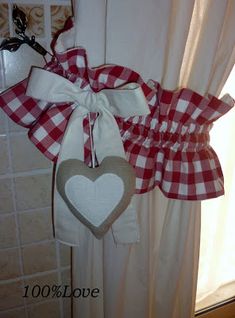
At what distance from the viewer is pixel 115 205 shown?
1.56 feet

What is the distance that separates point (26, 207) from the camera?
65 centimetres

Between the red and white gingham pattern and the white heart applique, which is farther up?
the red and white gingham pattern

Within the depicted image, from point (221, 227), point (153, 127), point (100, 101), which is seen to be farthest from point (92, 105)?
point (221, 227)

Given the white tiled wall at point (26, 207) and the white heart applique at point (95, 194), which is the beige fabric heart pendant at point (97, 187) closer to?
the white heart applique at point (95, 194)

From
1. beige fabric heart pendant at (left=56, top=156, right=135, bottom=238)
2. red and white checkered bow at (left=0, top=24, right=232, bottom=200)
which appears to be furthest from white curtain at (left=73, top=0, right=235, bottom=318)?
beige fabric heart pendant at (left=56, top=156, right=135, bottom=238)

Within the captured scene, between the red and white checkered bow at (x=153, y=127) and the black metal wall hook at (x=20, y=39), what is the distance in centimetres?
4

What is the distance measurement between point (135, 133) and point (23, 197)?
0.29 m

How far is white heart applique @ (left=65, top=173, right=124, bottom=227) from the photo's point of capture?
46cm

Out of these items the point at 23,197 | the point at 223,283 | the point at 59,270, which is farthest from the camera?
the point at 223,283

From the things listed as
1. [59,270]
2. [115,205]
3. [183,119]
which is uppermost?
[183,119]

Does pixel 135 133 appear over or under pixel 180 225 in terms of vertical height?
over

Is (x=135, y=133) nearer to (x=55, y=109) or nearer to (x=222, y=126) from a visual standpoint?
(x=55, y=109)

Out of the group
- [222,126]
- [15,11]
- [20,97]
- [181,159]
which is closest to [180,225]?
[181,159]

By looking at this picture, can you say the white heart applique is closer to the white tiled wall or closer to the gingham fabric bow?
the gingham fabric bow
